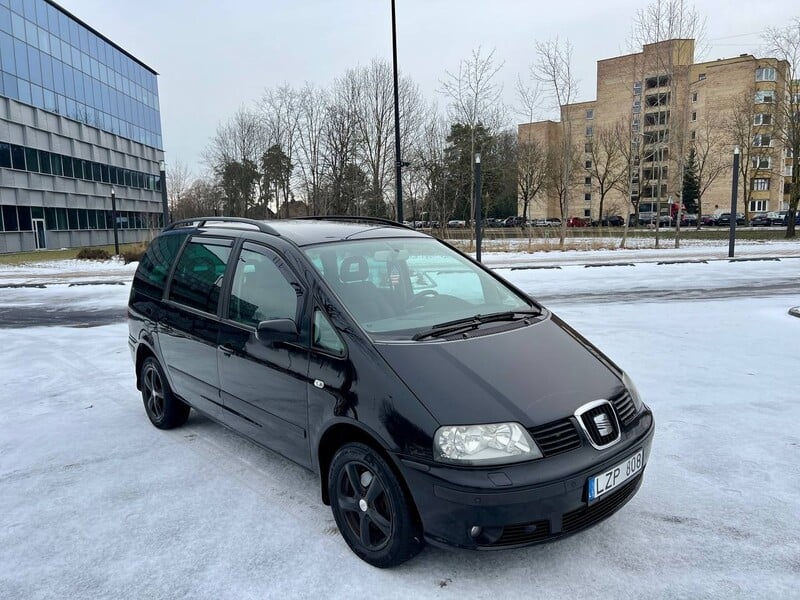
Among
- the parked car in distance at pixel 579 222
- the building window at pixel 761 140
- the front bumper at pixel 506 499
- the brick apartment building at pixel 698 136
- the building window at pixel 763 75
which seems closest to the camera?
the front bumper at pixel 506 499

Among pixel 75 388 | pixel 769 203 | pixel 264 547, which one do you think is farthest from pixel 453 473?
pixel 769 203

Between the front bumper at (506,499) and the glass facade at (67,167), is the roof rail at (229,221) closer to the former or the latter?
the front bumper at (506,499)

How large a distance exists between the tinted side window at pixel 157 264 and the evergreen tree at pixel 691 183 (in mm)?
59759

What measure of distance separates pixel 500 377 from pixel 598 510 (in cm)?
80

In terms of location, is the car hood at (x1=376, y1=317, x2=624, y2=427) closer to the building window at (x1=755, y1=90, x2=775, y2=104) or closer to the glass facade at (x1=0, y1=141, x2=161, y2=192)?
the building window at (x1=755, y1=90, x2=775, y2=104)

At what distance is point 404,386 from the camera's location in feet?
8.99

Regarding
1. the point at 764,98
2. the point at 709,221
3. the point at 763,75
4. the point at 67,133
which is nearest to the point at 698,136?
the point at 709,221

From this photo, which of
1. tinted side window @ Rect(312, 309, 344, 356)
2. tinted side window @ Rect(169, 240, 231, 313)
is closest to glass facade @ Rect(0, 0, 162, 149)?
tinted side window @ Rect(169, 240, 231, 313)

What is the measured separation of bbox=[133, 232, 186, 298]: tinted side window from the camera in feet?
16.0

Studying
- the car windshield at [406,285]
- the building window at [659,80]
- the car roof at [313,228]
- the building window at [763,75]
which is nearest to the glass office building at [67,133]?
the building window at [659,80]

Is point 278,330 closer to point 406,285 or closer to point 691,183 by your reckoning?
point 406,285

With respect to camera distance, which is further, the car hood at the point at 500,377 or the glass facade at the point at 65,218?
the glass facade at the point at 65,218

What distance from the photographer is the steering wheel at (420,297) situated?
3.61 meters

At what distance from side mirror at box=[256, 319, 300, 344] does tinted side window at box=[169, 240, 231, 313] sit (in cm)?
94
